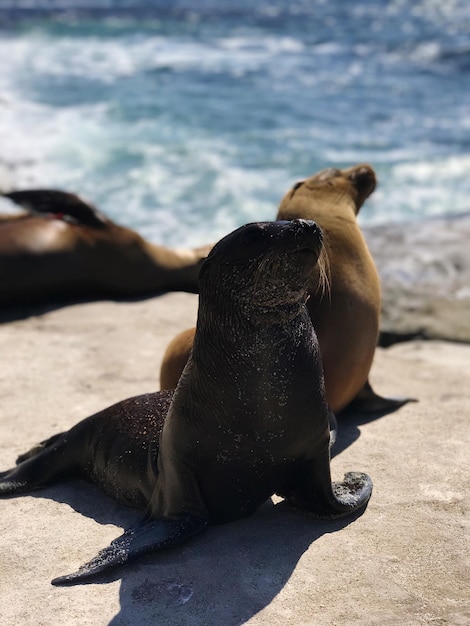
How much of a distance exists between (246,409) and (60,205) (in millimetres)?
4773

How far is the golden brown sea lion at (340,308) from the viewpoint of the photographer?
4.55 meters

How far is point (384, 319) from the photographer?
22.6 ft

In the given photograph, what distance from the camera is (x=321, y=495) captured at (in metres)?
3.59

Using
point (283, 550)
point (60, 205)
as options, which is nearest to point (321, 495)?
point (283, 550)

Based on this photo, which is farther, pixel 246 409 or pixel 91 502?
pixel 91 502

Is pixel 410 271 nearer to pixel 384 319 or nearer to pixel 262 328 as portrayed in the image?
pixel 384 319

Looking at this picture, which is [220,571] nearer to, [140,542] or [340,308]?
[140,542]

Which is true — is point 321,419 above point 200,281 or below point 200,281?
below

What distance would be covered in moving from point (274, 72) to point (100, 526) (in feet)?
58.1

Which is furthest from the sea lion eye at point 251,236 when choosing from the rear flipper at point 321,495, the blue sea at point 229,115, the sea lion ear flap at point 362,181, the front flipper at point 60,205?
the blue sea at point 229,115

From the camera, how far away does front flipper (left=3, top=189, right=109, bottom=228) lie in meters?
7.68

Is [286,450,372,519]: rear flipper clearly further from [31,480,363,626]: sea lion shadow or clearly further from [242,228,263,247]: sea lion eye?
[242,228,263,247]: sea lion eye

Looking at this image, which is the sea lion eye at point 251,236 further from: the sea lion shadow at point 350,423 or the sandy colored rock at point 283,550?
the sea lion shadow at point 350,423

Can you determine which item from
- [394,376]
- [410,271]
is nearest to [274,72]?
[410,271]
